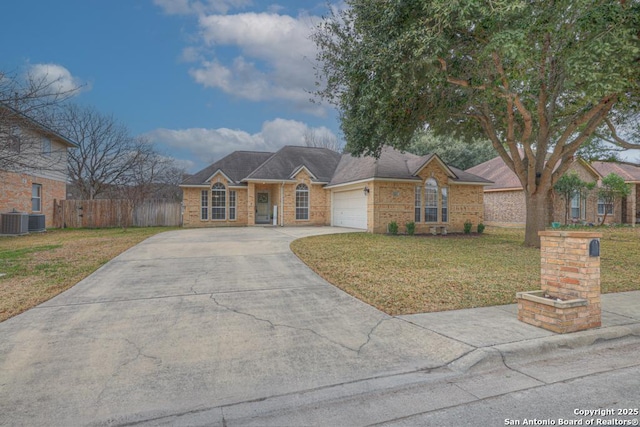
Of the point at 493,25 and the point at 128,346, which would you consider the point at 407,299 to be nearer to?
the point at 128,346

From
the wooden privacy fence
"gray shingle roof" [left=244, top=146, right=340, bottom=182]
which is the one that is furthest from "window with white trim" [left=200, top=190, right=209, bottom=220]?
"gray shingle roof" [left=244, top=146, right=340, bottom=182]

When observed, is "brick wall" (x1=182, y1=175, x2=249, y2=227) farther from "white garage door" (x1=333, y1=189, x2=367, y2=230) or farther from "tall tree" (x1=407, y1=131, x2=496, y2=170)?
"tall tree" (x1=407, y1=131, x2=496, y2=170)

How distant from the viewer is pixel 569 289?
15.2ft

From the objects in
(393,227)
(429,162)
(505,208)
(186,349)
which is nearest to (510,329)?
(186,349)

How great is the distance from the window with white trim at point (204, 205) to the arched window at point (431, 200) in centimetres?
1315

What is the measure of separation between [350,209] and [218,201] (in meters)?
8.44

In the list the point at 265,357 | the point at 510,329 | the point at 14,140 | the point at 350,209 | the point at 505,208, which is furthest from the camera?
the point at 505,208

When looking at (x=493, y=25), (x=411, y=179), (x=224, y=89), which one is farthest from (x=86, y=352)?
(x=224, y=89)

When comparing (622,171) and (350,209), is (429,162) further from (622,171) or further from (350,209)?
(622,171)

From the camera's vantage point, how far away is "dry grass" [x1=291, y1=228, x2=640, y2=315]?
6086 millimetres

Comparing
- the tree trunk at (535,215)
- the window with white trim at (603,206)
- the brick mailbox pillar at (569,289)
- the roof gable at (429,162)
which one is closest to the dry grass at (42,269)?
the brick mailbox pillar at (569,289)

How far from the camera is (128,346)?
404 cm

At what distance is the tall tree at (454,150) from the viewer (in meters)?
31.9

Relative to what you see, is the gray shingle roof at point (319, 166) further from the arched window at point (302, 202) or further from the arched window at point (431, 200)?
the arched window at point (431, 200)
